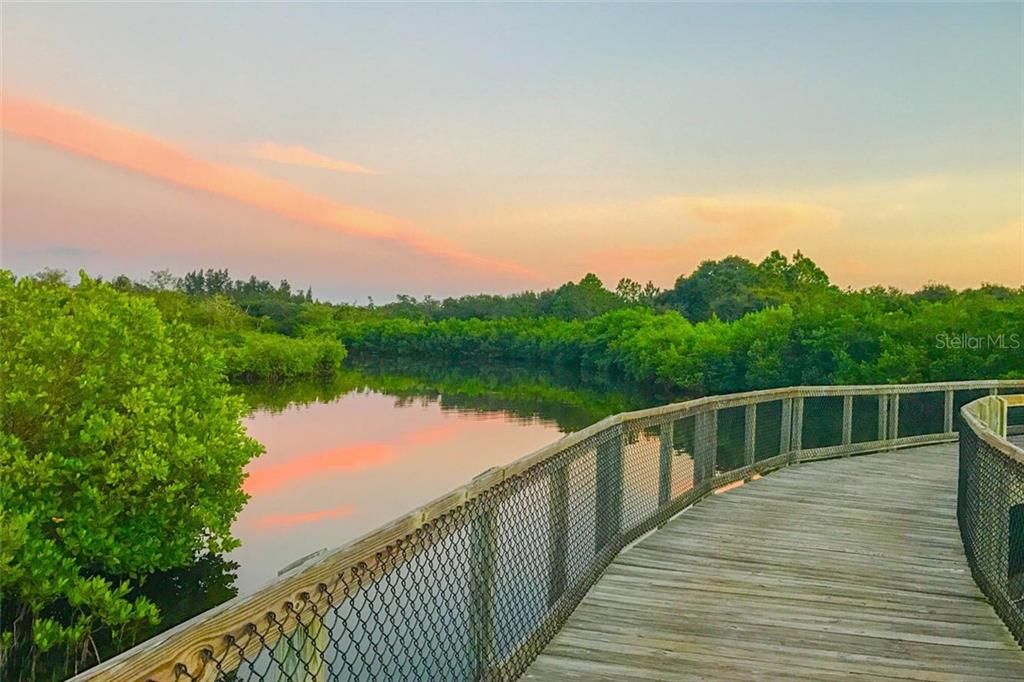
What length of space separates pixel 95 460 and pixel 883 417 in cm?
1079

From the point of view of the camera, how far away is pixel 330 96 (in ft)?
73.9

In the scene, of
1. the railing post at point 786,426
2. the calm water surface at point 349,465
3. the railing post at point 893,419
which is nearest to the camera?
the railing post at point 786,426

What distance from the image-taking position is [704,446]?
762 cm

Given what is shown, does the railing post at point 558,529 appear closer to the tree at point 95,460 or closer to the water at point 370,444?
the water at point 370,444

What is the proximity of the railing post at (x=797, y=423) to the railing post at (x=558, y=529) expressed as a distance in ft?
20.0

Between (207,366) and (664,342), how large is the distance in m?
41.8

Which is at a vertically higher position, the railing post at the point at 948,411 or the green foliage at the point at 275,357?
the railing post at the point at 948,411

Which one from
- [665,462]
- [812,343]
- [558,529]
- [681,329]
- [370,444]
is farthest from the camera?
[681,329]

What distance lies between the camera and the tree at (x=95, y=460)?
29.5 feet

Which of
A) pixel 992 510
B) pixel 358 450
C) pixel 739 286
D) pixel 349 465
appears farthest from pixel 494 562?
pixel 739 286

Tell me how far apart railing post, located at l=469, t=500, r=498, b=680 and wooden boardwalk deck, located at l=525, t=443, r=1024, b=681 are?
0.34 meters

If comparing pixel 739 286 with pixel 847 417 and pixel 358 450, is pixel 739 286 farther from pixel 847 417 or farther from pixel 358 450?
pixel 847 417

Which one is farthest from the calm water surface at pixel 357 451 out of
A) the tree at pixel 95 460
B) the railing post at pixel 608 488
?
the railing post at pixel 608 488

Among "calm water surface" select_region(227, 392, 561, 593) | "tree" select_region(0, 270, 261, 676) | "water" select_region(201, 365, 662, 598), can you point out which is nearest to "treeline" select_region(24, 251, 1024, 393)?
"tree" select_region(0, 270, 261, 676)
